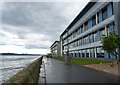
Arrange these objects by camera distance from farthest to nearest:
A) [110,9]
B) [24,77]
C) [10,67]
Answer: [10,67] → [110,9] → [24,77]

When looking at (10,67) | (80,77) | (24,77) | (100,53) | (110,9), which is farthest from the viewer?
(100,53)

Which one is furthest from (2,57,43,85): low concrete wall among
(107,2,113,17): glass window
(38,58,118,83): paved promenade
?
(107,2,113,17): glass window

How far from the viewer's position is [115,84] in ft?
25.7

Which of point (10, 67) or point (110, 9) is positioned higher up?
point (110, 9)

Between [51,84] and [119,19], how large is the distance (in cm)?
2361

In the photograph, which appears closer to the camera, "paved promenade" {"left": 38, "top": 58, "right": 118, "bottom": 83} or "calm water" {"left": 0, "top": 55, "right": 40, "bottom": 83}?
"paved promenade" {"left": 38, "top": 58, "right": 118, "bottom": 83}

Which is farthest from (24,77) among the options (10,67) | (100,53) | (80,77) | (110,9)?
(100,53)

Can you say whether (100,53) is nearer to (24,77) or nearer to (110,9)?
(110,9)

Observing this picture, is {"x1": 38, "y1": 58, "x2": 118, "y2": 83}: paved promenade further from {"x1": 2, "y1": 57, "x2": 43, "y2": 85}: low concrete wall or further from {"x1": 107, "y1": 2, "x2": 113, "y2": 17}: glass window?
{"x1": 107, "y1": 2, "x2": 113, "y2": 17}: glass window

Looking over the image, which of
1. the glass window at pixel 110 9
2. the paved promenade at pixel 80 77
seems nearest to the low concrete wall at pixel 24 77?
the paved promenade at pixel 80 77

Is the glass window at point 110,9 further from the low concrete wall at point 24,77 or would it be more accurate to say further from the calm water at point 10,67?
the low concrete wall at point 24,77

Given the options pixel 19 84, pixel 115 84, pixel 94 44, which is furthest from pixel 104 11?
pixel 19 84

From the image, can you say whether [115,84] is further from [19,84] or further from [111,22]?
[111,22]

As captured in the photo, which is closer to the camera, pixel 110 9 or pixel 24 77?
pixel 24 77
